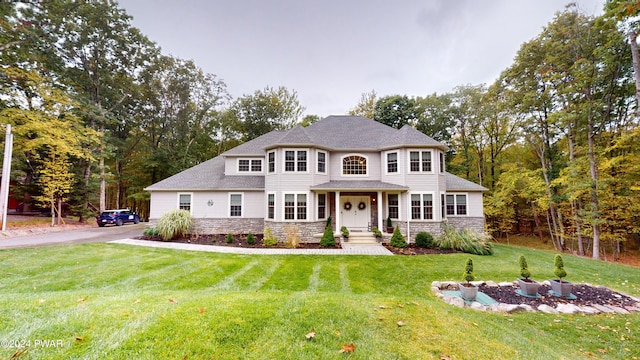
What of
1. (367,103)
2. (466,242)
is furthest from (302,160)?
(367,103)

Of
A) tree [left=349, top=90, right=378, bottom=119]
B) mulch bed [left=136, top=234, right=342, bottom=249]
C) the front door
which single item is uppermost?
tree [left=349, top=90, right=378, bottom=119]

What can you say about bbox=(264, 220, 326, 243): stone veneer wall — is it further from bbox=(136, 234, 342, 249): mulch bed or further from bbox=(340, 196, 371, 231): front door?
bbox=(340, 196, 371, 231): front door

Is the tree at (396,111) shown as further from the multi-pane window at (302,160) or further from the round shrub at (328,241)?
the round shrub at (328,241)

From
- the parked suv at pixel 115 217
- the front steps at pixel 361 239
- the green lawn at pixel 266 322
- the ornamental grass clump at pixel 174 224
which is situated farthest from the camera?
the parked suv at pixel 115 217

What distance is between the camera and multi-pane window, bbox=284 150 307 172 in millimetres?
13516

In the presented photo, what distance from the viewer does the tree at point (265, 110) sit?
26.7m

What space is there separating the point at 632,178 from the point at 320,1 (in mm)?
20602

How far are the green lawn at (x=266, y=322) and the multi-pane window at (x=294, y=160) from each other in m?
7.21

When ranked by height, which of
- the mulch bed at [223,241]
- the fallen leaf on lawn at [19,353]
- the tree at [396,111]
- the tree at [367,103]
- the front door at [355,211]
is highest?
the tree at [367,103]

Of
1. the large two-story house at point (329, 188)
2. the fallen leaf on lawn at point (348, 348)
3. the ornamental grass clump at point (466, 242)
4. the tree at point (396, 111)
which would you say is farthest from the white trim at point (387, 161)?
the fallen leaf on lawn at point (348, 348)

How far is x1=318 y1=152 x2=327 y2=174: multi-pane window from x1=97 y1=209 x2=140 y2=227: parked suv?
18.5m

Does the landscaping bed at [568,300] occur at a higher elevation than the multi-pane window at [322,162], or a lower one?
lower

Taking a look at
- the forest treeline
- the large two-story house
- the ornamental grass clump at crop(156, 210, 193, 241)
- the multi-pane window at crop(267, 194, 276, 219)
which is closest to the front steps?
the large two-story house

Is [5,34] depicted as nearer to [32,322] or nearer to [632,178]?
[32,322]
